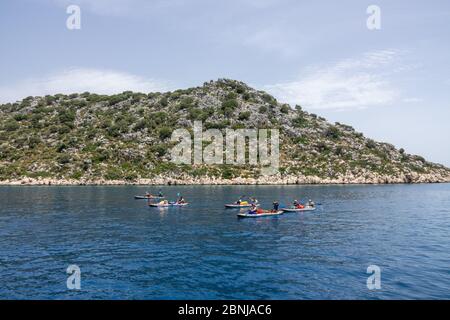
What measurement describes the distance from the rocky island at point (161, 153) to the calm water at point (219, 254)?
81.6 m

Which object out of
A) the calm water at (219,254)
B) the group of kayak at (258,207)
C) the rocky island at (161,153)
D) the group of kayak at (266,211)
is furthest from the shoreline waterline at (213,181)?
the group of kayak at (266,211)

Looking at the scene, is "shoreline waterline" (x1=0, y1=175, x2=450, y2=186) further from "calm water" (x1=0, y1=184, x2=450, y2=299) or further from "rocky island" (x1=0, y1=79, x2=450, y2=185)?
"calm water" (x1=0, y1=184, x2=450, y2=299)

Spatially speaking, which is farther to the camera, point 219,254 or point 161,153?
point 161,153

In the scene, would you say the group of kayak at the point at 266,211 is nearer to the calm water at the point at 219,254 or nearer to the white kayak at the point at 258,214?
the white kayak at the point at 258,214

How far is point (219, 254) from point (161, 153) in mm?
130353

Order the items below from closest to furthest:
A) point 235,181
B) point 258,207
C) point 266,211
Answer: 1. point 266,211
2. point 258,207
3. point 235,181

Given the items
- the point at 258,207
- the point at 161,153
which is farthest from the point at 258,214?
the point at 161,153

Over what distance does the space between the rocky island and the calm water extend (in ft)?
268

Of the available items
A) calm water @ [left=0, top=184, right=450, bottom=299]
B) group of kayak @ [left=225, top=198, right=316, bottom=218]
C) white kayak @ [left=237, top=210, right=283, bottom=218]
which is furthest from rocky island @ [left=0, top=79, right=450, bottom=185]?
white kayak @ [left=237, top=210, right=283, bottom=218]

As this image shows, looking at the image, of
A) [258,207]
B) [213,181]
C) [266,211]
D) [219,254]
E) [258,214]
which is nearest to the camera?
[219,254]

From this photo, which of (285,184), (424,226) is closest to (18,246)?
(424,226)

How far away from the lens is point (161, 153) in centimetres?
16488

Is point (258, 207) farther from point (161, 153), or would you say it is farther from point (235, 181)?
point (161, 153)

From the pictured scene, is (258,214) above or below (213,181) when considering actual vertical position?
below
